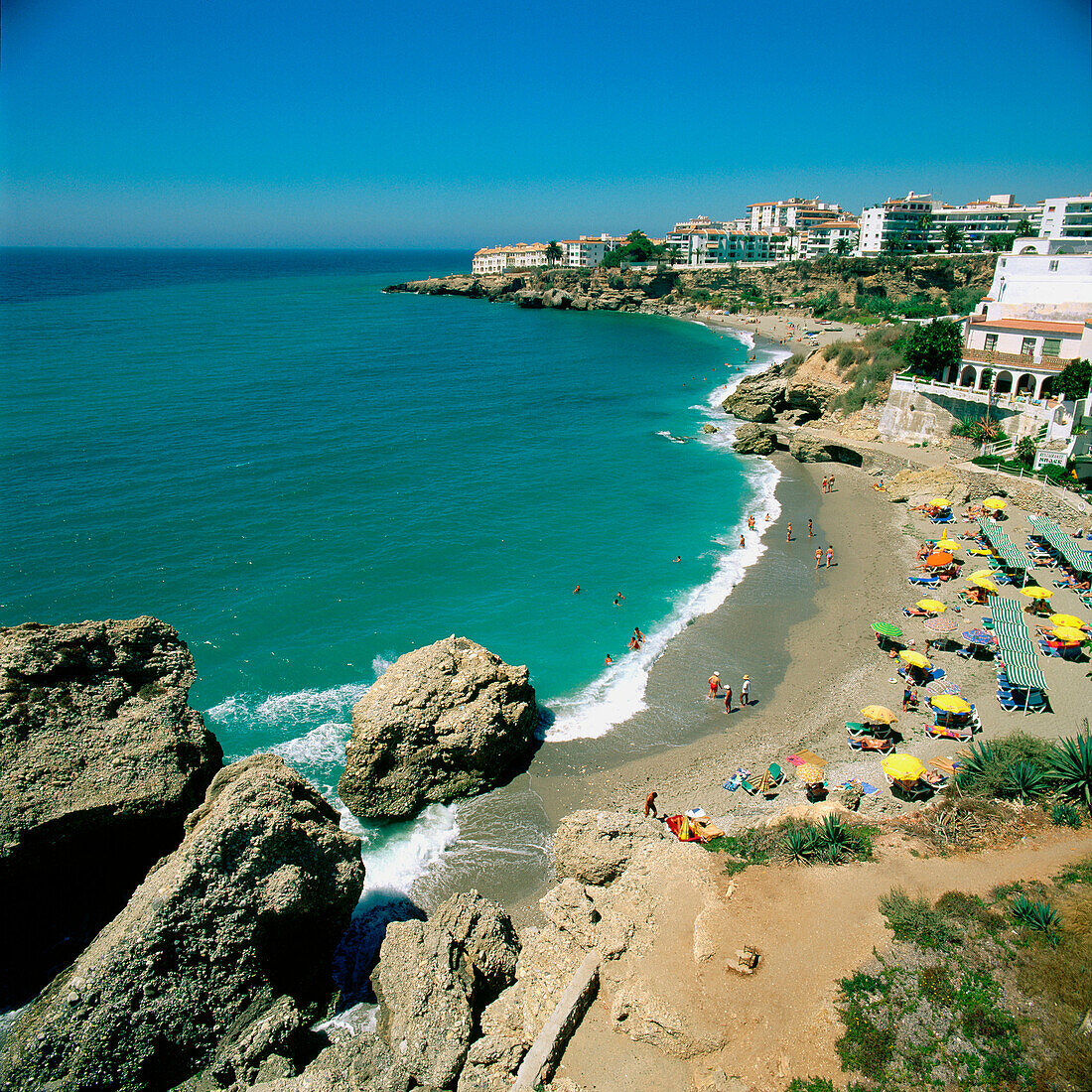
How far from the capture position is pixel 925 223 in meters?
135

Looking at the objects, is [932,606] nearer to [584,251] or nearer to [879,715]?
[879,715]

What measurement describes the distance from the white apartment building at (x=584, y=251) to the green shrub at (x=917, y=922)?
191405mm

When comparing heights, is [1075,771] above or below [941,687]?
above

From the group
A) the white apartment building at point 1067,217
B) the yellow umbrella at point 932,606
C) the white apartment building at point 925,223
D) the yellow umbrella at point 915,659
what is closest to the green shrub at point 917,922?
the yellow umbrella at point 915,659

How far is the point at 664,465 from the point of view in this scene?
157ft

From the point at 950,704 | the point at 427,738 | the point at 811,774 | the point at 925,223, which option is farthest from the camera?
the point at 925,223

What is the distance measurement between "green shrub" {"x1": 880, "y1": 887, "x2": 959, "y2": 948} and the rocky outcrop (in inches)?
1628

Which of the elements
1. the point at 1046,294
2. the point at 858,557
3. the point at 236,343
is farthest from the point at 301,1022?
the point at 236,343

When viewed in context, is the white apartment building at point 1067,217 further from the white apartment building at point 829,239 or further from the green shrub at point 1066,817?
the green shrub at point 1066,817

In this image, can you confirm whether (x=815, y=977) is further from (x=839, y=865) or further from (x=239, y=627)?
(x=239, y=627)

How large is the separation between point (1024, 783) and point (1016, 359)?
109 feet

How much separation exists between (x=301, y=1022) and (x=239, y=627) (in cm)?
1740

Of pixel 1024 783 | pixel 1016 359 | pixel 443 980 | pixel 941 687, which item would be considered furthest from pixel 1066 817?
pixel 1016 359

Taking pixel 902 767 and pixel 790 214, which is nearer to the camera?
pixel 902 767
